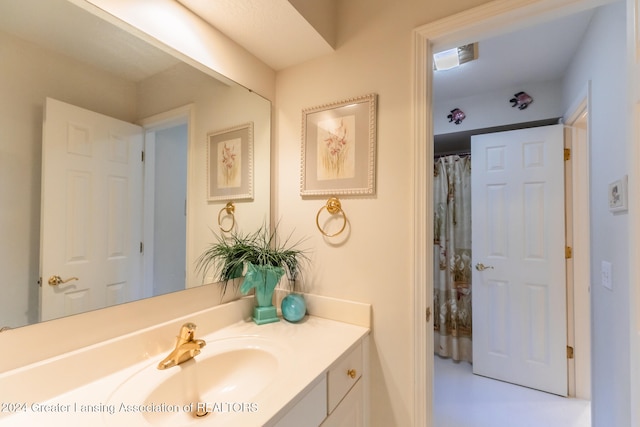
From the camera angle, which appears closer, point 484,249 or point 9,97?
point 9,97

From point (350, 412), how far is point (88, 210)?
3.71ft

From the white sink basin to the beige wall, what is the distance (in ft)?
1.44

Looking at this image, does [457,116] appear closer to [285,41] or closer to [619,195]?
[619,195]

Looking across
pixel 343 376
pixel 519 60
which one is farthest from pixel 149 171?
pixel 519 60

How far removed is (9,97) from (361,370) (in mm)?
1407

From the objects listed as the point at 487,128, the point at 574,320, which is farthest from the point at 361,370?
the point at 487,128

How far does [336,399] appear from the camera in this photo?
91 centimetres

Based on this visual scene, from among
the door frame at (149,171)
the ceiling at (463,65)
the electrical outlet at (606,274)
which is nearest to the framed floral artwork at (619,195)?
the electrical outlet at (606,274)

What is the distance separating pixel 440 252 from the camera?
8.69 ft

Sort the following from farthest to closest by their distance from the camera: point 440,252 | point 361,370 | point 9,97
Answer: point 440,252 → point 361,370 → point 9,97

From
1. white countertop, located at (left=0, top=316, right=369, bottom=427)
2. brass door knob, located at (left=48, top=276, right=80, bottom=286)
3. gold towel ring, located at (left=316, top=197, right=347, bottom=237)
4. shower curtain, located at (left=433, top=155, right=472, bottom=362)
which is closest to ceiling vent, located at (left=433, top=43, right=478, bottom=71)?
shower curtain, located at (left=433, top=155, right=472, bottom=362)

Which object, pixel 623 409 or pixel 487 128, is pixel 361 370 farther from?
pixel 487 128

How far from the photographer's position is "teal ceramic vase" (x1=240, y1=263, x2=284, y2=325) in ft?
3.92

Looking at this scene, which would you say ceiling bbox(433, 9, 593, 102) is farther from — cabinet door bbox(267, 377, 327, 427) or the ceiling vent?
cabinet door bbox(267, 377, 327, 427)
